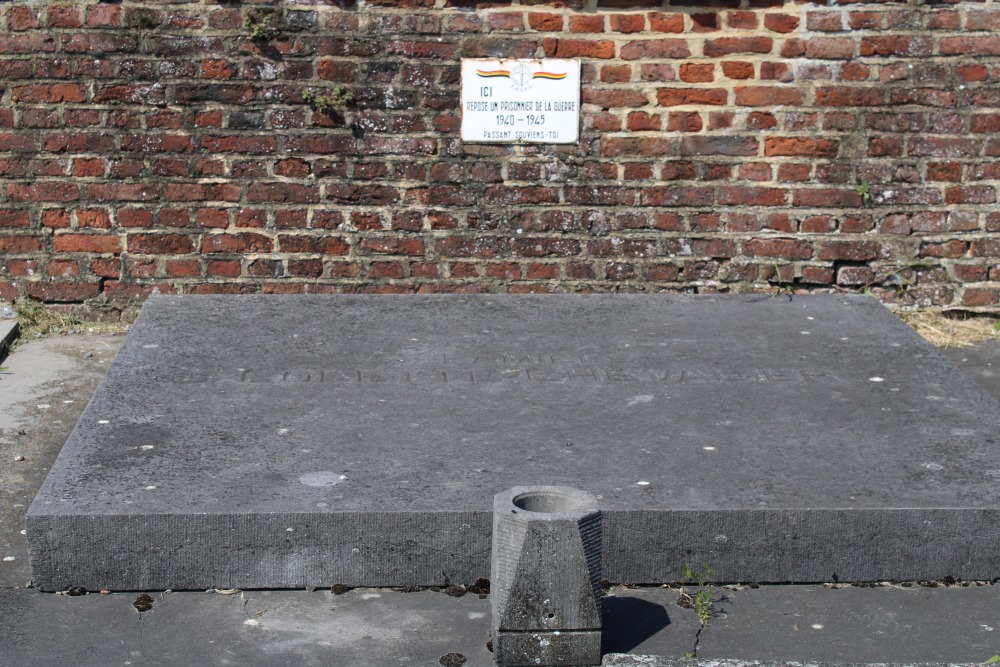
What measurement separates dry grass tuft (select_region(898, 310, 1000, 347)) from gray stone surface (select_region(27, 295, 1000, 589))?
699mm

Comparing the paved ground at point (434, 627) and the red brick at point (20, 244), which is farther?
the red brick at point (20, 244)

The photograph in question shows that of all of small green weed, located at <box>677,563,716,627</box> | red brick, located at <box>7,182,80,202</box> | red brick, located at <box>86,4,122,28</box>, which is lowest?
small green weed, located at <box>677,563,716,627</box>

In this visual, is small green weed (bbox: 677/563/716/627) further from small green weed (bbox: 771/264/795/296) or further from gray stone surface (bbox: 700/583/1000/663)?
small green weed (bbox: 771/264/795/296)

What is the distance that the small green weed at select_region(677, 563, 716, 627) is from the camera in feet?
10.1

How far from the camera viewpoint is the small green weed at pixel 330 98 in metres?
5.54

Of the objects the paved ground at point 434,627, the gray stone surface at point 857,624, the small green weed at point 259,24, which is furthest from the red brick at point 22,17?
the gray stone surface at point 857,624

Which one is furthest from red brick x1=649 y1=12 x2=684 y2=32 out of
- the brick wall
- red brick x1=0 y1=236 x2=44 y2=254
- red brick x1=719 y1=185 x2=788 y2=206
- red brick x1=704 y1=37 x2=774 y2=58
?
red brick x1=0 y1=236 x2=44 y2=254

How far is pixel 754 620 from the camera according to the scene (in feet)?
10.1

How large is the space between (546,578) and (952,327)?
3.61 metres

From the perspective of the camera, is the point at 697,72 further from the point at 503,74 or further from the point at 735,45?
the point at 503,74

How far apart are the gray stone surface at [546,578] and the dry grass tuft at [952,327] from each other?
3.28 m

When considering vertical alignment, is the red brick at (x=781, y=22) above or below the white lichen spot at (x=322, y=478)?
above

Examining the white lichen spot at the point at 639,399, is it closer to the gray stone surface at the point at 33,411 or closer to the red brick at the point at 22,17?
the gray stone surface at the point at 33,411

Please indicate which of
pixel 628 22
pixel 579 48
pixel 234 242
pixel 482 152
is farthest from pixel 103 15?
pixel 628 22
